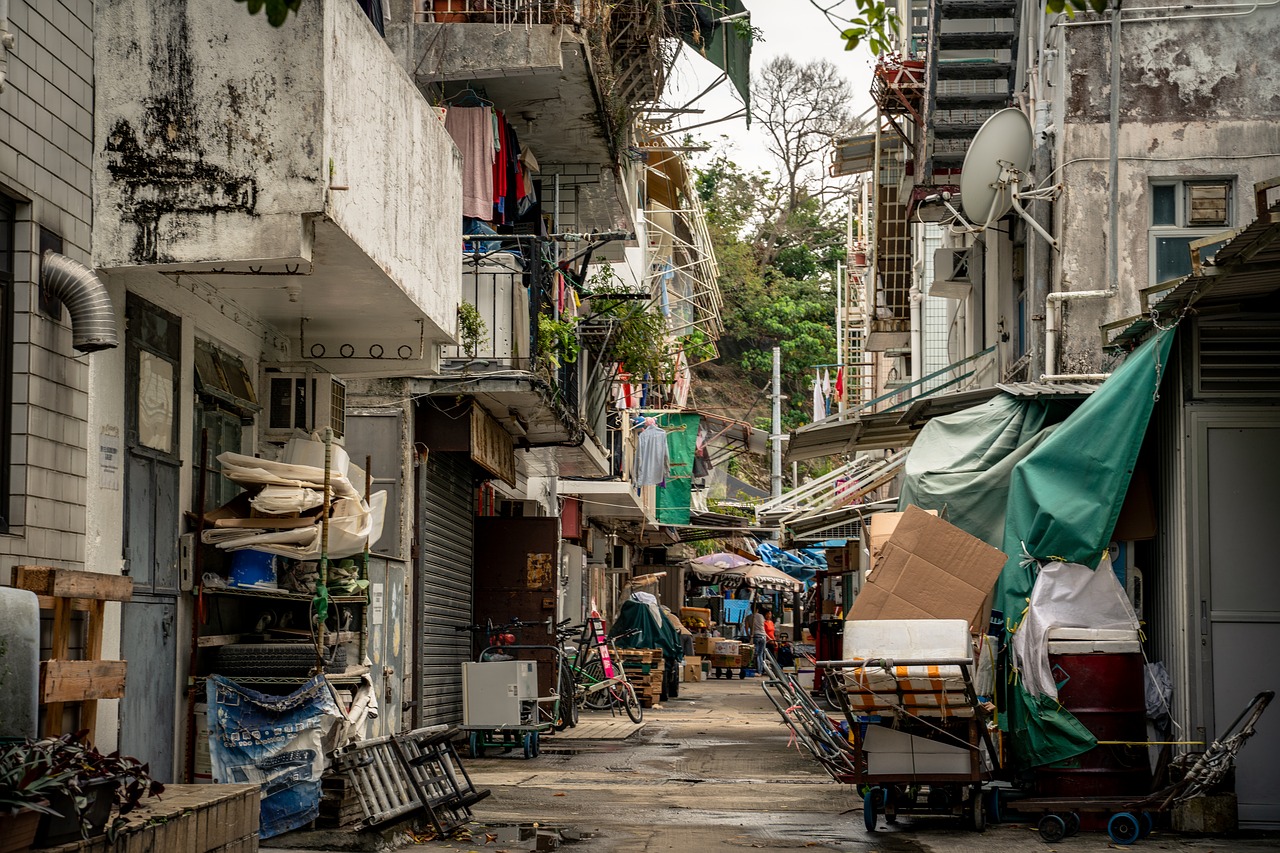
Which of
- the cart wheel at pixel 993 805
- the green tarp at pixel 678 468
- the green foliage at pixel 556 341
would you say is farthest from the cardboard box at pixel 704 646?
the cart wheel at pixel 993 805

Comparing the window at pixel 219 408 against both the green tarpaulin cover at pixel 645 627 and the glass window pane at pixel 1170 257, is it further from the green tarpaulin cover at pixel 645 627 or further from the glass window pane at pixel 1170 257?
the green tarpaulin cover at pixel 645 627

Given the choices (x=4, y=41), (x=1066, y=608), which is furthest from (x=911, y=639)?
(x=4, y=41)

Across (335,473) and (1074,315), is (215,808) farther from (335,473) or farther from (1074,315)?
(1074,315)

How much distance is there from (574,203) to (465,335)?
493 cm

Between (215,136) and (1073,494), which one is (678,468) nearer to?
(1073,494)

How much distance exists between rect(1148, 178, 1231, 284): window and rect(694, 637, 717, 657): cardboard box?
85.6ft

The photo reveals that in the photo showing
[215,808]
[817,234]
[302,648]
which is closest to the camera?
[215,808]

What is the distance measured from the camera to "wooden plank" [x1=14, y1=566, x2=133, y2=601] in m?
6.46

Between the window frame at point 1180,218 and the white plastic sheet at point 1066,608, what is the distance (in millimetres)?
4031

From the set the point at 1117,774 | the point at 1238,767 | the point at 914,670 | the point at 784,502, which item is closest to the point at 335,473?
the point at 914,670

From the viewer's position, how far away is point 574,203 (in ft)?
60.8

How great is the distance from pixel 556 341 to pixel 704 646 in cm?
2383

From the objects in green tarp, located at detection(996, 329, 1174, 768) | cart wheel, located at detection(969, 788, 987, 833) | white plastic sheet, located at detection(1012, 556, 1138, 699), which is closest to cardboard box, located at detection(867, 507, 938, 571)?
green tarp, located at detection(996, 329, 1174, 768)

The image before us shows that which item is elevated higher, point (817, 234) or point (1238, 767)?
point (817, 234)
